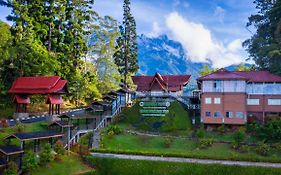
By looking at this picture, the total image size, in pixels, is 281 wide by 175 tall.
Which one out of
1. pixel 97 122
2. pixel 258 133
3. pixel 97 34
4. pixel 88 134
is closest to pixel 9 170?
pixel 88 134

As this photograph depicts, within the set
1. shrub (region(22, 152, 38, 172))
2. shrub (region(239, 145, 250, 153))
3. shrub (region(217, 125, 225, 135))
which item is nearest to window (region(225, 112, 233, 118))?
shrub (region(217, 125, 225, 135))

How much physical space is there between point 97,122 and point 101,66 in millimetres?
18523

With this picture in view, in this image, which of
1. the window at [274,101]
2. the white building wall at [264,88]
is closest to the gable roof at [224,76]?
the white building wall at [264,88]

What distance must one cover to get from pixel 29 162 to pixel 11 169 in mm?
1812

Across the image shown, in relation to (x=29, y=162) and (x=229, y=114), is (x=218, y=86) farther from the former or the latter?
(x=29, y=162)

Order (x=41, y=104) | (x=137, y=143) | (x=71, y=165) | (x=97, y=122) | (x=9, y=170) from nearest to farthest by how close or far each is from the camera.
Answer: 1. (x=9, y=170)
2. (x=71, y=165)
3. (x=137, y=143)
4. (x=97, y=122)
5. (x=41, y=104)

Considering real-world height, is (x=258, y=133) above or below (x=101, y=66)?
below

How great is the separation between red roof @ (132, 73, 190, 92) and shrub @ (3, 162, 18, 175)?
32.8 m

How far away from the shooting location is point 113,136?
124ft

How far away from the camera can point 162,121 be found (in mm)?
43969

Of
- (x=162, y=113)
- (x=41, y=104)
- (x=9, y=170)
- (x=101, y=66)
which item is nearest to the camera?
(x=9, y=170)

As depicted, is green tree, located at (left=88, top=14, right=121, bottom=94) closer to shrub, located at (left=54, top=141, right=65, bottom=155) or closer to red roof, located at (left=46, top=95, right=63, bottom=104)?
red roof, located at (left=46, top=95, right=63, bottom=104)

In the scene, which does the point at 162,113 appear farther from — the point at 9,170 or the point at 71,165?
the point at 9,170

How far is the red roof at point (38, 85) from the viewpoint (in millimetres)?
41500
